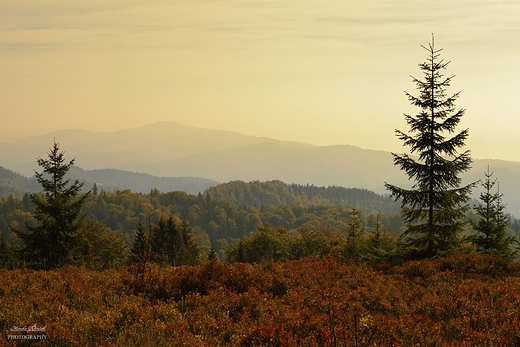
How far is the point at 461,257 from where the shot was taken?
13.8 m

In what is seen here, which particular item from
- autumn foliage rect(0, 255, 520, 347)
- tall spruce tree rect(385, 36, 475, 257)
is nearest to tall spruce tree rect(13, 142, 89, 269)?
autumn foliage rect(0, 255, 520, 347)

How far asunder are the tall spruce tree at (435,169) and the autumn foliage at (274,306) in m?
5.19

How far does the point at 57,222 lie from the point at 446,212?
82.2ft

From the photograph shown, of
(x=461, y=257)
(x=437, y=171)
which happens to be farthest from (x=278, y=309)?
(x=437, y=171)

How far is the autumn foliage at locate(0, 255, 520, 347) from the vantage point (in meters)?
6.77

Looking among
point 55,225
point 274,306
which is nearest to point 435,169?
point 274,306

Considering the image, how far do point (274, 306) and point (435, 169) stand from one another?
12.7 meters

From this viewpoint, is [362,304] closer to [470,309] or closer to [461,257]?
[470,309]

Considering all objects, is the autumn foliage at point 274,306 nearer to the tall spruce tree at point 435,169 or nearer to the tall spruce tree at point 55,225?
the tall spruce tree at point 435,169

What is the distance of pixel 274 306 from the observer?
28.0 ft

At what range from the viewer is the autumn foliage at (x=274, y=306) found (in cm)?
677

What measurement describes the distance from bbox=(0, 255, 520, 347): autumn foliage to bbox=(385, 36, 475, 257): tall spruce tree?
17.0 feet
